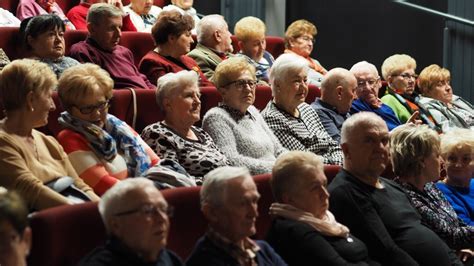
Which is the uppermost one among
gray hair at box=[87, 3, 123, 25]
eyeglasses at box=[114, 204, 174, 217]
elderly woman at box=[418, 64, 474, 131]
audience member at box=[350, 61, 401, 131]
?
gray hair at box=[87, 3, 123, 25]

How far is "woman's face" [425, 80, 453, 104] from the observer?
3.93m

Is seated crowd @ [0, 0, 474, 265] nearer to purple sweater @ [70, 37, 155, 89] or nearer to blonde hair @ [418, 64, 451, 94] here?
purple sweater @ [70, 37, 155, 89]

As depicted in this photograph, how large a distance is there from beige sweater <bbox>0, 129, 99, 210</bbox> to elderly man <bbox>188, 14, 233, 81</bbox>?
1.50m

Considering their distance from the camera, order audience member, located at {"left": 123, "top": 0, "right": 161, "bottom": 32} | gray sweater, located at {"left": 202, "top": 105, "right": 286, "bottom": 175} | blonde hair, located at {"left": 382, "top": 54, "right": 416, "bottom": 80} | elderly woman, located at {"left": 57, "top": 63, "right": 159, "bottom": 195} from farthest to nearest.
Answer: audience member, located at {"left": 123, "top": 0, "right": 161, "bottom": 32}, blonde hair, located at {"left": 382, "top": 54, "right": 416, "bottom": 80}, gray sweater, located at {"left": 202, "top": 105, "right": 286, "bottom": 175}, elderly woman, located at {"left": 57, "top": 63, "right": 159, "bottom": 195}

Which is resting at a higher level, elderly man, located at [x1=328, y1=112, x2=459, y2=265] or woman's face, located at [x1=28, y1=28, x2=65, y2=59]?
woman's face, located at [x1=28, y1=28, x2=65, y2=59]

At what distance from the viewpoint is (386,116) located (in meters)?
3.51

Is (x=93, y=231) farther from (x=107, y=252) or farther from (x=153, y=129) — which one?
(x=153, y=129)

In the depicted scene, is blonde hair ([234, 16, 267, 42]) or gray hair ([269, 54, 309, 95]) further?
blonde hair ([234, 16, 267, 42])

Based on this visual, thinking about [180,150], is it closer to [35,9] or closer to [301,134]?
[301,134]

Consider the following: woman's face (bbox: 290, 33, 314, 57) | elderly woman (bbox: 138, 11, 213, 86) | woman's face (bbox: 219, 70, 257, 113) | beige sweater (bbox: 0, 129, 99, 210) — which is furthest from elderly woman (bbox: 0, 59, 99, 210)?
woman's face (bbox: 290, 33, 314, 57)

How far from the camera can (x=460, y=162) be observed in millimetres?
2783

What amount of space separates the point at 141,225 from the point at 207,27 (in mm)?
1971

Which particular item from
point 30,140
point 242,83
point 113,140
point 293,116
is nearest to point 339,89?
point 293,116

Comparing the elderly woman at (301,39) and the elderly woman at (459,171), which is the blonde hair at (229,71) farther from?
the elderly woman at (301,39)
